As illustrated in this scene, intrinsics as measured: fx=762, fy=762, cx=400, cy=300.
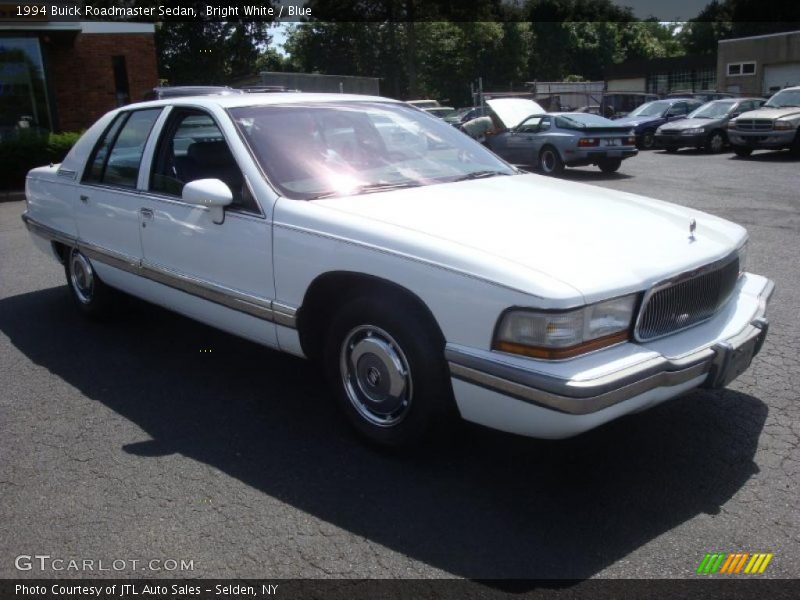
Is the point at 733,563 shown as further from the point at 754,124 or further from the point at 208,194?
the point at 754,124

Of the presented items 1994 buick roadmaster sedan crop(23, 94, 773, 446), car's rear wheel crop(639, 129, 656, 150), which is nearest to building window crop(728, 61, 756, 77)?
car's rear wheel crop(639, 129, 656, 150)

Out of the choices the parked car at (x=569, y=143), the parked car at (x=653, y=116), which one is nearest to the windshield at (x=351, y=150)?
the parked car at (x=569, y=143)

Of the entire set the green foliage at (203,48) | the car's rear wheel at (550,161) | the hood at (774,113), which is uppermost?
the green foliage at (203,48)

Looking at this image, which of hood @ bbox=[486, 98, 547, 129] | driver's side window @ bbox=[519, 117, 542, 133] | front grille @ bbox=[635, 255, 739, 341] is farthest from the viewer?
hood @ bbox=[486, 98, 547, 129]

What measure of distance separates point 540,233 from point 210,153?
2200mm

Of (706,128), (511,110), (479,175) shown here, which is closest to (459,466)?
(479,175)

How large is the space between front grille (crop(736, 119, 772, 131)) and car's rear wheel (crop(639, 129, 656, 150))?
3941mm

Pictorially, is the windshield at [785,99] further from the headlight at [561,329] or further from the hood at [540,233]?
the headlight at [561,329]

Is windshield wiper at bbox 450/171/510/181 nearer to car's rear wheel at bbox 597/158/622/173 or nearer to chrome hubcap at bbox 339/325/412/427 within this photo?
chrome hubcap at bbox 339/325/412/427

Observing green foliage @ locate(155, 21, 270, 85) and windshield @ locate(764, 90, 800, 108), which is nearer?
windshield @ locate(764, 90, 800, 108)

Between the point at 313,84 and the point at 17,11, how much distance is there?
12.7 metres

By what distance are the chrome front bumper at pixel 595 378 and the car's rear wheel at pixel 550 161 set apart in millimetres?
12808

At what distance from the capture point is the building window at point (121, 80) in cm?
2316

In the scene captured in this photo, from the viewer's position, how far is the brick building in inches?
784
